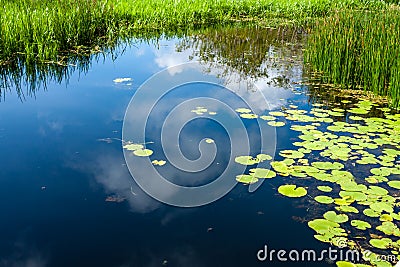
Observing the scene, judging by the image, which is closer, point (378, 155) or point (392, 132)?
point (378, 155)

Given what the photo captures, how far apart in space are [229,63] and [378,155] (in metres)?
3.82

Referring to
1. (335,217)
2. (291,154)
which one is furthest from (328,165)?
(335,217)

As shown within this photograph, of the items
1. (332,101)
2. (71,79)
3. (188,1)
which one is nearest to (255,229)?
(332,101)

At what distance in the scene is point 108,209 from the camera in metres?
2.85

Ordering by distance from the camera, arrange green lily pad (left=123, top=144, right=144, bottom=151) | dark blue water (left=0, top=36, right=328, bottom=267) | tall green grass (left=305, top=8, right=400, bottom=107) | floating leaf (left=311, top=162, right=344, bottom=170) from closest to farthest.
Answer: dark blue water (left=0, top=36, right=328, bottom=267) < floating leaf (left=311, top=162, right=344, bottom=170) < green lily pad (left=123, top=144, right=144, bottom=151) < tall green grass (left=305, top=8, right=400, bottom=107)

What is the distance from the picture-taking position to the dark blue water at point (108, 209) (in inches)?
95.9

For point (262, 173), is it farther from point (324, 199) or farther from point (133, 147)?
point (133, 147)

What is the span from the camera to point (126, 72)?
21.0 feet

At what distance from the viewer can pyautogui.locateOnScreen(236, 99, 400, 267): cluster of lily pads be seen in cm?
259

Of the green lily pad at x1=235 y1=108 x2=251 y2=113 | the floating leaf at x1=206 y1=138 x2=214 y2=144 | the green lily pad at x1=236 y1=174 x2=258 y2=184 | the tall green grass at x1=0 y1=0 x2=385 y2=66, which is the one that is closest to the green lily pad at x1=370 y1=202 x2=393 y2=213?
the green lily pad at x1=236 y1=174 x2=258 y2=184

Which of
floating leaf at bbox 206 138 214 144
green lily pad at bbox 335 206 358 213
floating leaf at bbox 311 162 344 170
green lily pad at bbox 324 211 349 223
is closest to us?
green lily pad at bbox 324 211 349 223

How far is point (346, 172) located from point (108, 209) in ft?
5.92

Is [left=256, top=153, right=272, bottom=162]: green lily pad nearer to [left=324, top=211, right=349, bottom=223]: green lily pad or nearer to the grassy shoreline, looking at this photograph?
[left=324, top=211, right=349, bottom=223]: green lily pad

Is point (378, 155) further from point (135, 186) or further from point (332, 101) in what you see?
point (135, 186)
